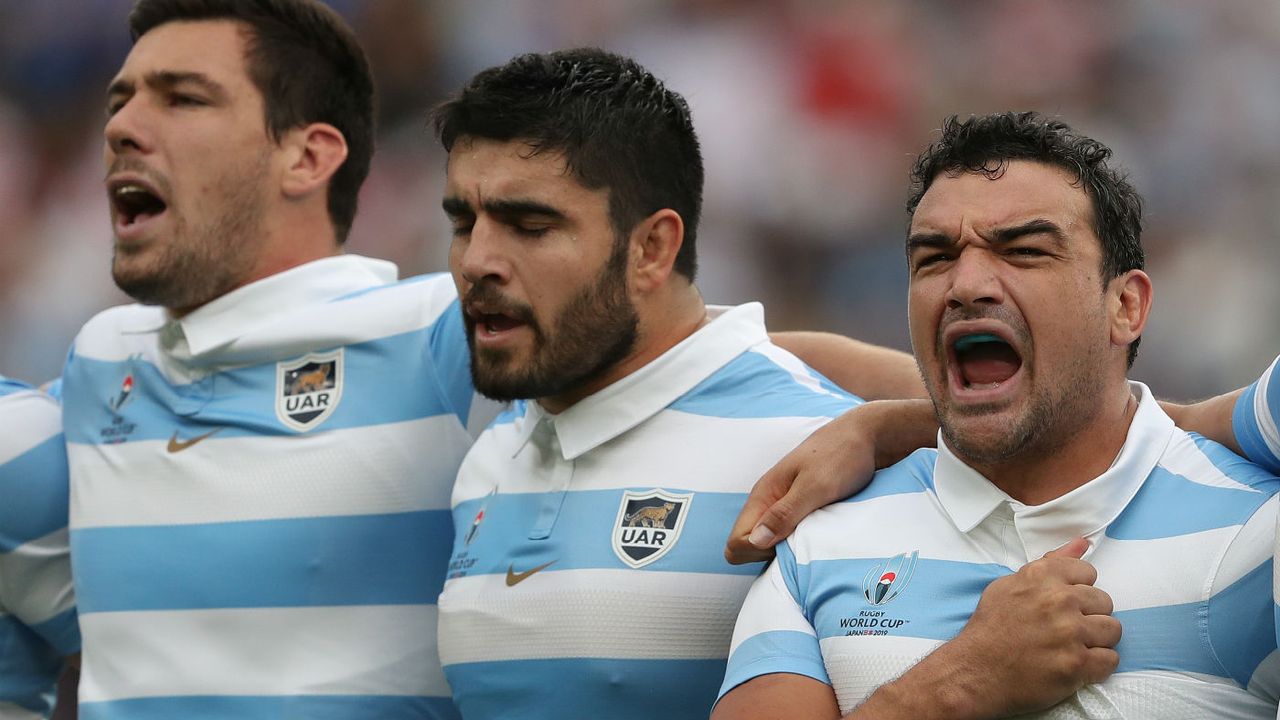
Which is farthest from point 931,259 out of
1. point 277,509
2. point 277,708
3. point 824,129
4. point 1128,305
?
point 824,129

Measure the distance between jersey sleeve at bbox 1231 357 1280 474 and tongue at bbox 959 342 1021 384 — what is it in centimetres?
31

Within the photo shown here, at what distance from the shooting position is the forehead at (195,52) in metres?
3.32

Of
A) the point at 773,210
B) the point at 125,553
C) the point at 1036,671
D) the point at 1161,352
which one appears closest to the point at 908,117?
the point at 773,210

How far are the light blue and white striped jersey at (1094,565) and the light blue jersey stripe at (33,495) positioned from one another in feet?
5.40

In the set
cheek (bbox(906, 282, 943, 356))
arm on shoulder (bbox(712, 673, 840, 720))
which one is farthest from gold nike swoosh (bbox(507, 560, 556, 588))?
cheek (bbox(906, 282, 943, 356))

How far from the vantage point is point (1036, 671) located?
1.98 m

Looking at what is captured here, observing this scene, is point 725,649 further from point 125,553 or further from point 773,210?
point 773,210

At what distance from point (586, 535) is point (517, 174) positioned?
24.1 inches

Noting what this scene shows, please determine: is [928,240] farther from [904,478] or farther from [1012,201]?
[904,478]

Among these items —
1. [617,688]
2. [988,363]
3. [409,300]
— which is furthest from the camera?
[409,300]

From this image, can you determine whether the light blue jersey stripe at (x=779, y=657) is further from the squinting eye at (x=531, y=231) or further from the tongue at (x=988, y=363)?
the squinting eye at (x=531, y=231)

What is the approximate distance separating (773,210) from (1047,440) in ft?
13.3

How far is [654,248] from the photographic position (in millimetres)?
2766

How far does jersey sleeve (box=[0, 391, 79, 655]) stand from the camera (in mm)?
3215
